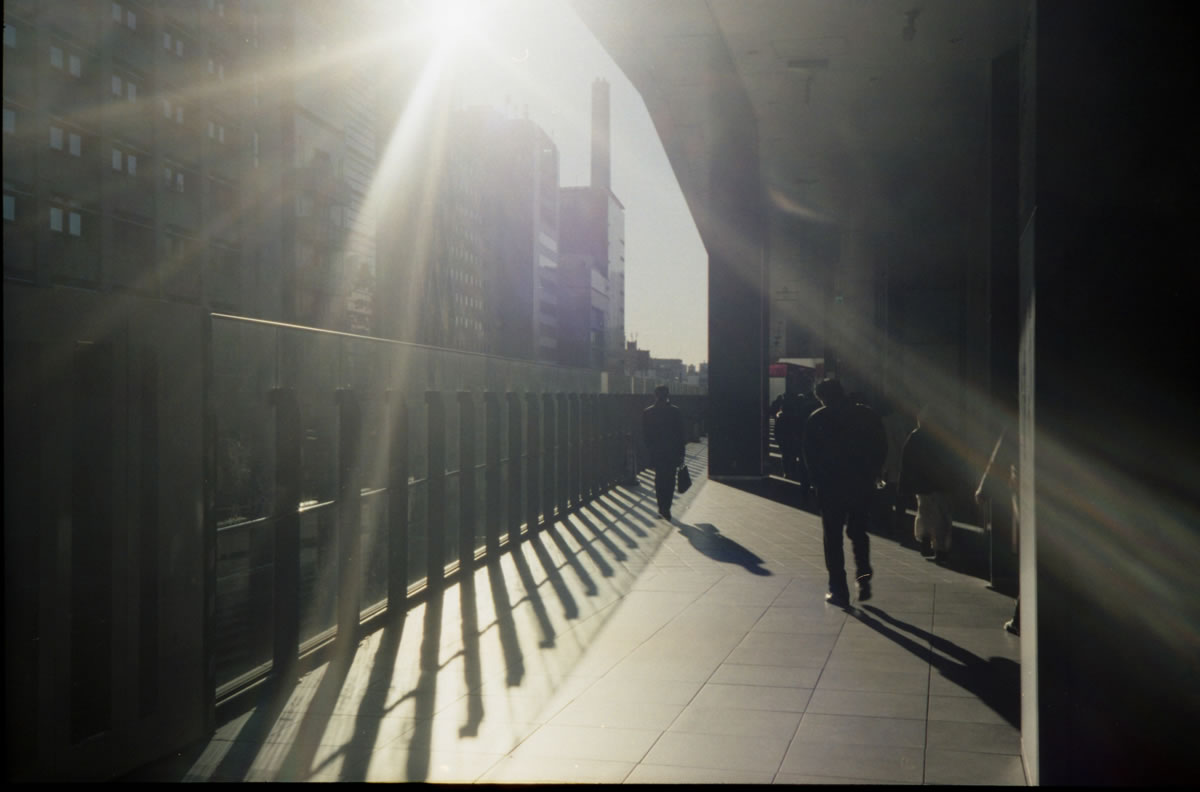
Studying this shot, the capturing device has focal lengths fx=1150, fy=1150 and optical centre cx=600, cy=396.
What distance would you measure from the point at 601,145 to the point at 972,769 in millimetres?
163338

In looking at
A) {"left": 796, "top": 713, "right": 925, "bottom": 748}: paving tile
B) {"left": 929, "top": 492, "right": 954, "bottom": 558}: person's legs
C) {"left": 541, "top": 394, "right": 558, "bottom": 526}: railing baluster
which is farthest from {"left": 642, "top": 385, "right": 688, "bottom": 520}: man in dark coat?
A: {"left": 796, "top": 713, "right": 925, "bottom": 748}: paving tile

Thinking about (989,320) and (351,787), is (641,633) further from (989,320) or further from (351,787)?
(989,320)

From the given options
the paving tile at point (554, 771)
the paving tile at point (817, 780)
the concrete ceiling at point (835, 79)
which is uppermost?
the concrete ceiling at point (835, 79)

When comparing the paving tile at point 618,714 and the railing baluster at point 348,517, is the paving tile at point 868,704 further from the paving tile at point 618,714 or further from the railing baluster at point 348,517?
the railing baluster at point 348,517

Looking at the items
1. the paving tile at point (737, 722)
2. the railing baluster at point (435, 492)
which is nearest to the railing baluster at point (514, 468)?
the railing baluster at point (435, 492)

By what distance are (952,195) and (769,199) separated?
4.80m

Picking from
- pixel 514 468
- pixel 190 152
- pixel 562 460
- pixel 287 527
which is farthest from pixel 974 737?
pixel 190 152

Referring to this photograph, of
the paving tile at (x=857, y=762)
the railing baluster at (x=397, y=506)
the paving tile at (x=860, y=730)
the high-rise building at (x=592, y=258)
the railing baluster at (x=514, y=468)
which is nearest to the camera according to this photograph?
the paving tile at (x=857, y=762)

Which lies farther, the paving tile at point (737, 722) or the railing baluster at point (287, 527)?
the railing baluster at point (287, 527)

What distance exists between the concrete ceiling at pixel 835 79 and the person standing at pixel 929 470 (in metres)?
3.51

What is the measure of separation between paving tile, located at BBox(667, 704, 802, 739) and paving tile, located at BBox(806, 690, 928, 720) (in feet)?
0.80

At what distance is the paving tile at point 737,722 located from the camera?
529 centimetres

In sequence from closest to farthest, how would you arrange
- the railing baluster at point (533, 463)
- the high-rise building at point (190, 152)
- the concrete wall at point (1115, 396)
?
the concrete wall at point (1115, 396), the railing baluster at point (533, 463), the high-rise building at point (190, 152)

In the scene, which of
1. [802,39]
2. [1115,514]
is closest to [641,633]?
[1115,514]
